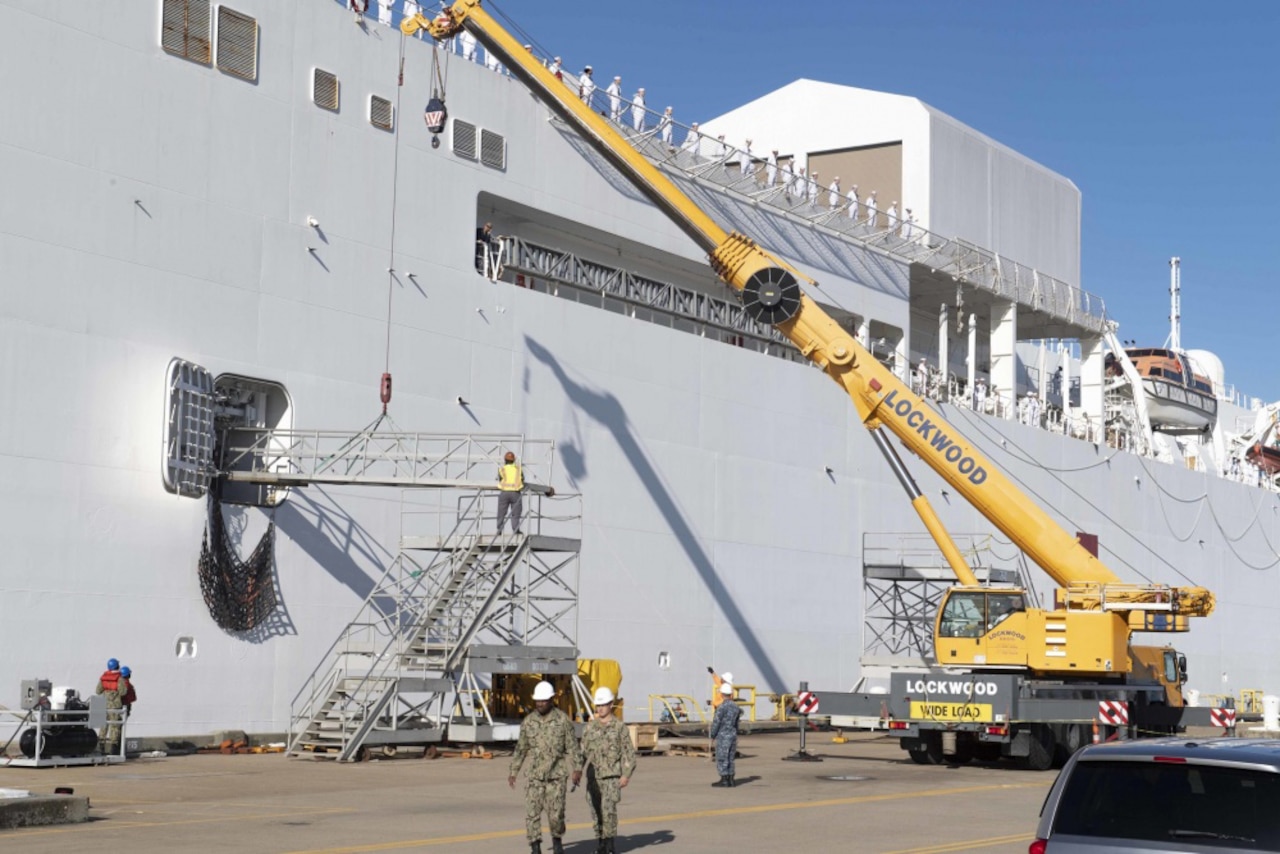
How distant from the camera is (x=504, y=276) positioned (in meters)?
32.4

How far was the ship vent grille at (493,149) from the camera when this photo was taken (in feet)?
102

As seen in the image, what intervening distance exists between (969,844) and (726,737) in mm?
6278

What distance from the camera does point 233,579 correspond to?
25.2 metres

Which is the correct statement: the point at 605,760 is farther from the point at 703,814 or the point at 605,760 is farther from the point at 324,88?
the point at 324,88

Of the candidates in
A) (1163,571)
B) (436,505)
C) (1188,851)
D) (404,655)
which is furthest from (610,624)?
(1163,571)

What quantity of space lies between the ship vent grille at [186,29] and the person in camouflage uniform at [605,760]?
15925 mm

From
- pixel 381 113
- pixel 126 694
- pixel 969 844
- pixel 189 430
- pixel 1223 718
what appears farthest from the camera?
pixel 381 113

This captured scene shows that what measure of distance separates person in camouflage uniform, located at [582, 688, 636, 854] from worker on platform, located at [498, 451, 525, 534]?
1174 cm

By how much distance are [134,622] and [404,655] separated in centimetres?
418

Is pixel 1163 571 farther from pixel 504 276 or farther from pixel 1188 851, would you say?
pixel 1188 851

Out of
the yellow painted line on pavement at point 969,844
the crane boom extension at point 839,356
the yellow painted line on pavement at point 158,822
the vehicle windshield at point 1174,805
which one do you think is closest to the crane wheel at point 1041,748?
the crane boom extension at point 839,356

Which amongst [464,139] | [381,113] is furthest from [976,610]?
[381,113]

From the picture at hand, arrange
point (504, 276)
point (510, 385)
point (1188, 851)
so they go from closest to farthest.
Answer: point (1188, 851) < point (510, 385) < point (504, 276)

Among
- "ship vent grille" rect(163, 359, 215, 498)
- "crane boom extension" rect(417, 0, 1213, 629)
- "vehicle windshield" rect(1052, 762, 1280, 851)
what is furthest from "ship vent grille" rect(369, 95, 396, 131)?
"vehicle windshield" rect(1052, 762, 1280, 851)
